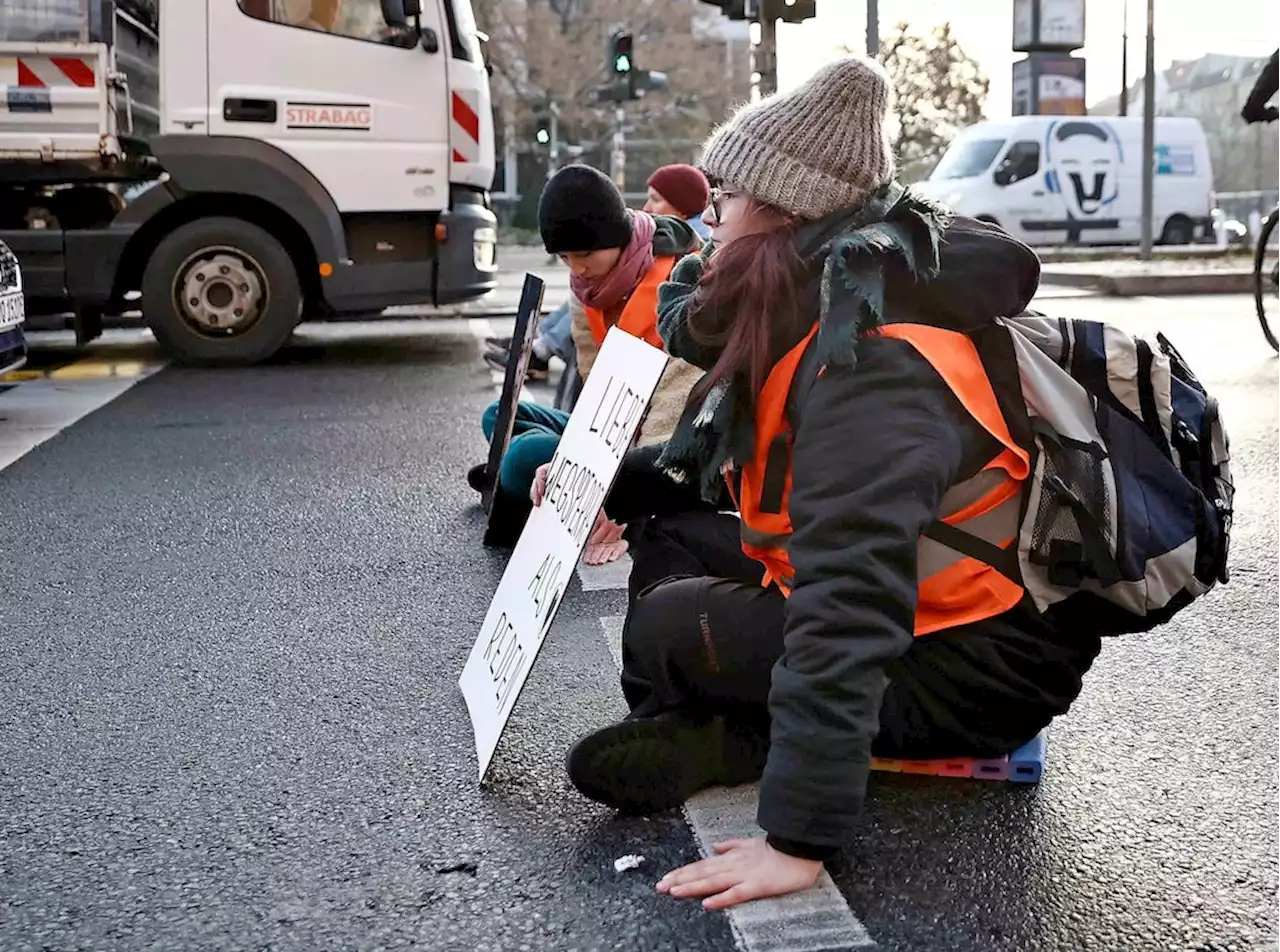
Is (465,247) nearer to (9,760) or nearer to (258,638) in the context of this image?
(258,638)

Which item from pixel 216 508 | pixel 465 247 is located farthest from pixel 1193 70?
pixel 216 508

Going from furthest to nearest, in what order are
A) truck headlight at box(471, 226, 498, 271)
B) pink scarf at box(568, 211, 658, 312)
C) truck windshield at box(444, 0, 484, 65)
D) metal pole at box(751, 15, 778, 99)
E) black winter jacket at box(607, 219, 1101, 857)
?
metal pole at box(751, 15, 778, 99), truck headlight at box(471, 226, 498, 271), truck windshield at box(444, 0, 484, 65), pink scarf at box(568, 211, 658, 312), black winter jacket at box(607, 219, 1101, 857)

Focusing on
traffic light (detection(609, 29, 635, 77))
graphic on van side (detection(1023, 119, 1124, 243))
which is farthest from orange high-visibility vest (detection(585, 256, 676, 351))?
graphic on van side (detection(1023, 119, 1124, 243))

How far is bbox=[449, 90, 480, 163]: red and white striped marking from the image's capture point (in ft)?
34.0

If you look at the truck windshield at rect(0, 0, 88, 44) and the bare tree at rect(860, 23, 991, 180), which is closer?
the truck windshield at rect(0, 0, 88, 44)

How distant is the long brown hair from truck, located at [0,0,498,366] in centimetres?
811

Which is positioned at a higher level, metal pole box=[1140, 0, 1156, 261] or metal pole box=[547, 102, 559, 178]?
metal pole box=[547, 102, 559, 178]

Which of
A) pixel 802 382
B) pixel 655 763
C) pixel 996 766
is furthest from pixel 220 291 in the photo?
pixel 802 382

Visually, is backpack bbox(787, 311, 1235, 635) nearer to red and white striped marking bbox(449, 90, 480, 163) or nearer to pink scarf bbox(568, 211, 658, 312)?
pink scarf bbox(568, 211, 658, 312)

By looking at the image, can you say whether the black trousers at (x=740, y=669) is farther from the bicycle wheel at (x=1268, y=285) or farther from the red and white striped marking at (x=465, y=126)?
the red and white striped marking at (x=465, y=126)

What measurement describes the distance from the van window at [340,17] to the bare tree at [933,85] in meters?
32.9

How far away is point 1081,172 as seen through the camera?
26.3 m

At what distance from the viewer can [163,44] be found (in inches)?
395

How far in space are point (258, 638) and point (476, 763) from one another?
4.00ft
